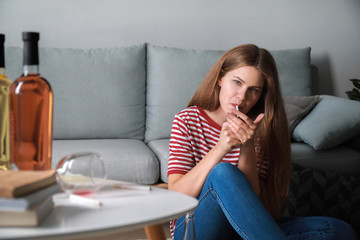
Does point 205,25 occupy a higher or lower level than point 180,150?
higher

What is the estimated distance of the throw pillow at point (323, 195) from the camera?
204 cm

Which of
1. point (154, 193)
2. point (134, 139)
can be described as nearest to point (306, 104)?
point (134, 139)

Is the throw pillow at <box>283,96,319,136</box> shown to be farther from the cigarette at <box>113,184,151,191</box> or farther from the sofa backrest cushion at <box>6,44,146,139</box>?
the cigarette at <box>113,184,151,191</box>

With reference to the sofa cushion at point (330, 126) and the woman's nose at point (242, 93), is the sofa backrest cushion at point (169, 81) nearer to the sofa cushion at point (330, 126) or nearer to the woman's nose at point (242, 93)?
the sofa cushion at point (330, 126)

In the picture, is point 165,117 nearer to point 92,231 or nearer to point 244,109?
point 244,109

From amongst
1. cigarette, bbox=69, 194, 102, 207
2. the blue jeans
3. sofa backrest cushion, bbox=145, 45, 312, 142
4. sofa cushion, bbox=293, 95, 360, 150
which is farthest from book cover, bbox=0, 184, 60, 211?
sofa backrest cushion, bbox=145, 45, 312, 142

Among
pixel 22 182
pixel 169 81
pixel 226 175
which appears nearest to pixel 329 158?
pixel 169 81

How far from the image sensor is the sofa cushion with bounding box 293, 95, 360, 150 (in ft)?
7.08

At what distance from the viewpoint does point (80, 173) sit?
808mm

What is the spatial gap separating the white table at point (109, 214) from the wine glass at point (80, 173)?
0.02 metres

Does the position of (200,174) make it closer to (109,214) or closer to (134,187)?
(134,187)

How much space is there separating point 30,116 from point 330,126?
1659mm

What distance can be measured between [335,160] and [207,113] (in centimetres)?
89

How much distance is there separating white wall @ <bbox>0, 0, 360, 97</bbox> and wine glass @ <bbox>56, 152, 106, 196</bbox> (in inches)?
81.4
